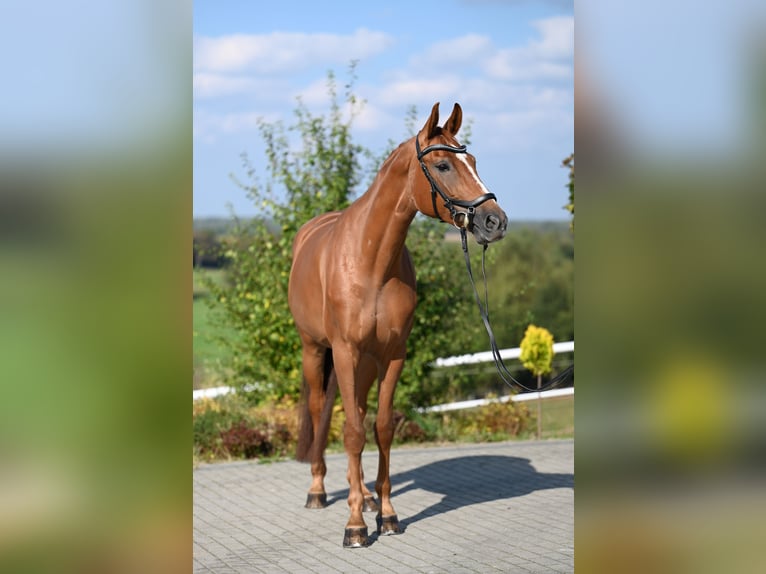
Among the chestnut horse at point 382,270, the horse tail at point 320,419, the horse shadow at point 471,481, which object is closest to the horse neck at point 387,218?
the chestnut horse at point 382,270

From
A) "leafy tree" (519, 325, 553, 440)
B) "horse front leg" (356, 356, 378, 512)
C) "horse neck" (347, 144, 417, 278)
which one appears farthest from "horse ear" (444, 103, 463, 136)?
"leafy tree" (519, 325, 553, 440)

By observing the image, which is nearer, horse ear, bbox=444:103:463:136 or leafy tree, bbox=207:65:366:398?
horse ear, bbox=444:103:463:136

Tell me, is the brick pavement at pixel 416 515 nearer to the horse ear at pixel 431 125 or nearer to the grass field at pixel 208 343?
the grass field at pixel 208 343

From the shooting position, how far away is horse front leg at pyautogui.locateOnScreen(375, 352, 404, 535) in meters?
5.63

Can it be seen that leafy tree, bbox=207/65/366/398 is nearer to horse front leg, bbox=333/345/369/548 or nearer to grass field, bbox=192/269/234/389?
grass field, bbox=192/269/234/389

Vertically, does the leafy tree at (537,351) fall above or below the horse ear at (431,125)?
below

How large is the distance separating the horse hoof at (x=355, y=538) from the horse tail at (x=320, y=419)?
1.10 meters

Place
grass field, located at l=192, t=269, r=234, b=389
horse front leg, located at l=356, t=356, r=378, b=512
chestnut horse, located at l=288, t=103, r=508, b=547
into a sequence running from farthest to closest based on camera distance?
grass field, located at l=192, t=269, r=234, b=389
horse front leg, located at l=356, t=356, r=378, b=512
chestnut horse, located at l=288, t=103, r=508, b=547

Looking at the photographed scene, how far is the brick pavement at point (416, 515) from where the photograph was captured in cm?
506

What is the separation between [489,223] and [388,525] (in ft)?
7.09

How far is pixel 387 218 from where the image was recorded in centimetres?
532

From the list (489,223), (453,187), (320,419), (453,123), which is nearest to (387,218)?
(453,187)

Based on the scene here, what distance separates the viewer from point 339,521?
6.07m
